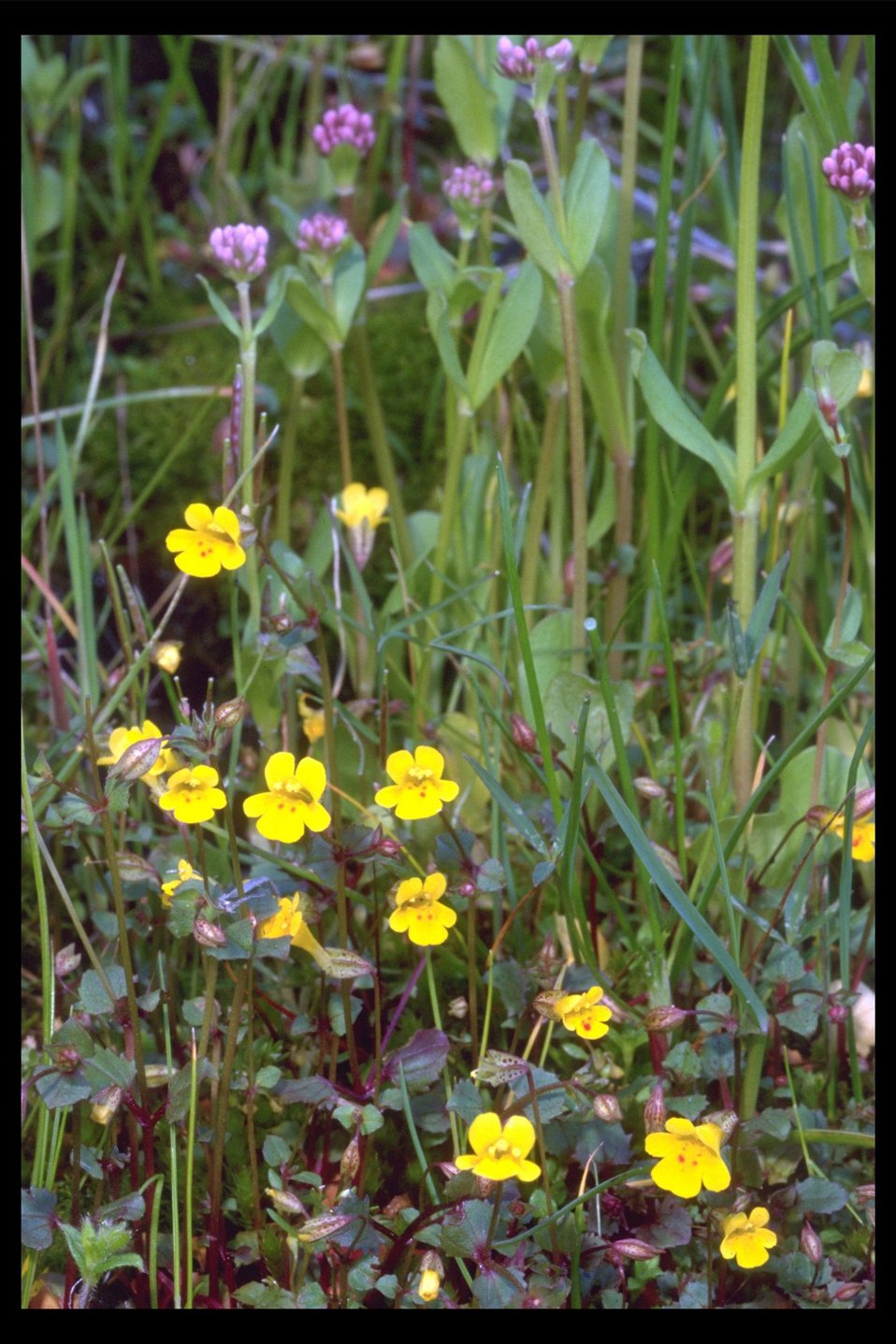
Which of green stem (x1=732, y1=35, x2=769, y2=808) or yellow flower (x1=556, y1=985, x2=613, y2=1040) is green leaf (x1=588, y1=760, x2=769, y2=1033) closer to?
yellow flower (x1=556, y1=985, x2=613, y2=1040)

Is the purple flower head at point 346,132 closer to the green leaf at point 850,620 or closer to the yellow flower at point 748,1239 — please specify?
the green leaf at point 850,620

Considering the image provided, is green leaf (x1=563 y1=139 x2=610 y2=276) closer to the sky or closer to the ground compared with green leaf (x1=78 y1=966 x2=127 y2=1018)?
closer to the sky

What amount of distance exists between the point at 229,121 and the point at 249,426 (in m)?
1.23

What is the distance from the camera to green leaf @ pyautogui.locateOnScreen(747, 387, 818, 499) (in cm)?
120

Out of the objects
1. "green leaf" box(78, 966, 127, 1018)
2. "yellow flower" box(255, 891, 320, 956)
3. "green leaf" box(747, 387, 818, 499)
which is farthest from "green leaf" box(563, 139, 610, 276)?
"green leaf" box(78, 966, 127, 1018)

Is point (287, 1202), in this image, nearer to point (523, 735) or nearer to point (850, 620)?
point (523, 735)

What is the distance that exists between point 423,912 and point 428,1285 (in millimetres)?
280

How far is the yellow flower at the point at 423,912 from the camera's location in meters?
0.99

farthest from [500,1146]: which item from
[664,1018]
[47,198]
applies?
[47,198]

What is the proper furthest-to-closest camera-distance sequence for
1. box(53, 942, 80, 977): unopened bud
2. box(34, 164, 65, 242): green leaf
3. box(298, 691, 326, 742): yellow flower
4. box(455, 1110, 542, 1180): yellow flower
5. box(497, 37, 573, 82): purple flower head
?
box(34, 164, 65, 242): green leaf < box(298, 691, 326, 742): yellow flower < box(497, 37, 573, 82): purple flower head < box(53, 942, 80, 977): unopened bud < box(455, 1110, 542, 1180): yellow flower

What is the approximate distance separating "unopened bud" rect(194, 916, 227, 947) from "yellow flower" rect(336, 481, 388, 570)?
0.62 meters

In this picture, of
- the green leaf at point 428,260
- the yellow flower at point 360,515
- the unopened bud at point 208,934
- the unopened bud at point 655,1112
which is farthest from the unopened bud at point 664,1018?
the green leaf at point 428,260

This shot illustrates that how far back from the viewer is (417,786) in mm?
1028
